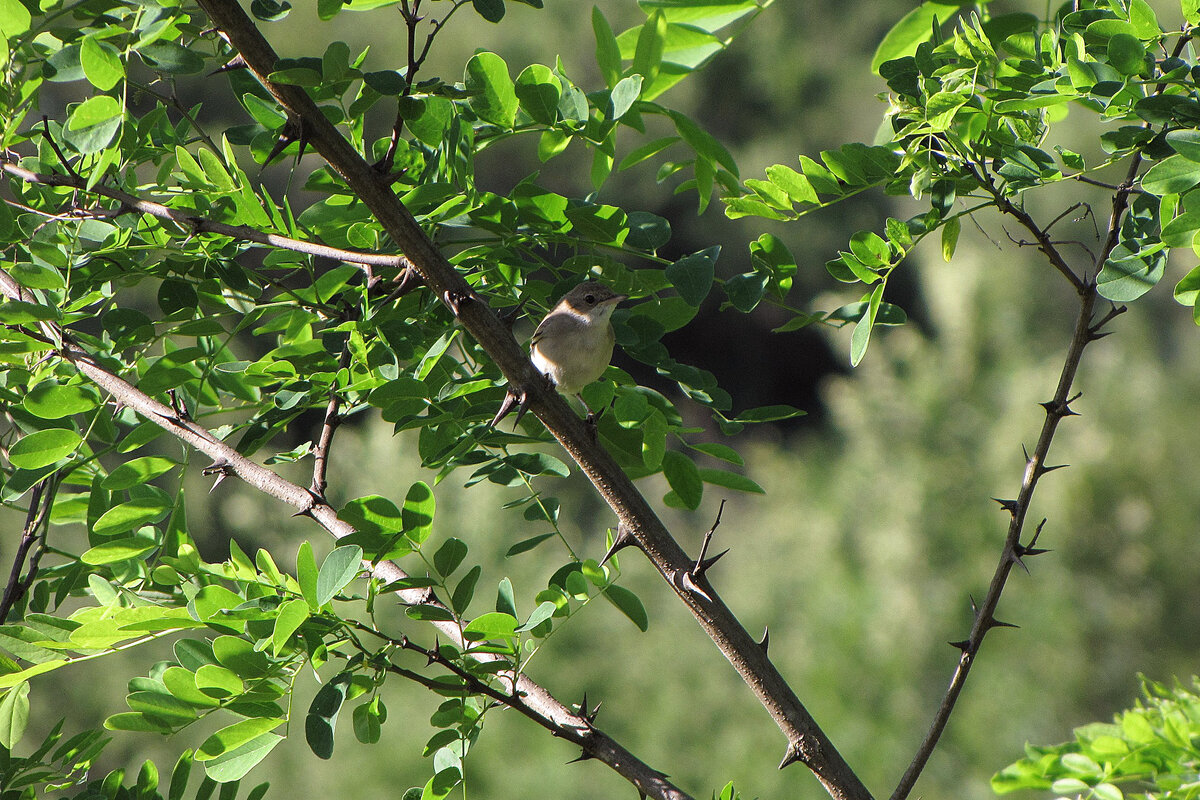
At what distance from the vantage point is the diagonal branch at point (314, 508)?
1.33m

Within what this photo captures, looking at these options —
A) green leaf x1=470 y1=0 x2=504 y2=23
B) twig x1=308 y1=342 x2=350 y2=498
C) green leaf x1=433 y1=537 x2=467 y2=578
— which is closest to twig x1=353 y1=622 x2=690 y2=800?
green leaf x1=433 y1=537 x2=467 y2=578

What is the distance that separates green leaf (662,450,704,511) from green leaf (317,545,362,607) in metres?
0.49

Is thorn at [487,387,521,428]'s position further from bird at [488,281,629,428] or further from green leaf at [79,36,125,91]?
green leaf at [79,36,125,91]

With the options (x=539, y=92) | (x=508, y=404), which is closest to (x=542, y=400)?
(x=508, y=404)

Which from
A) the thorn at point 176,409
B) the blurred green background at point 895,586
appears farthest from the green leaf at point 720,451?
the blurred green background at point 895,586

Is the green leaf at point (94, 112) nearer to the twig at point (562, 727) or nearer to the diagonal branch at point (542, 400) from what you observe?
the diagonal branch at point (542, 400)

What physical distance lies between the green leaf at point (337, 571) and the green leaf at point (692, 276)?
21.4 inches

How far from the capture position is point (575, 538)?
13547mm

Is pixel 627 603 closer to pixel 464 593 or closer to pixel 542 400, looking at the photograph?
pixel 464 593

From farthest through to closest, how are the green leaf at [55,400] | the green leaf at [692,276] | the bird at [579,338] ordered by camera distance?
the bird at [579,338], the green leaf at [55,400], the green leaf at [692,276]

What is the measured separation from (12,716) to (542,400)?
2.72 feet

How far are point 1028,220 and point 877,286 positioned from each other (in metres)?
0.20

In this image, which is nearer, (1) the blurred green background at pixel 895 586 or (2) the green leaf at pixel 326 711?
(2) the green leaf at pixel 326 711

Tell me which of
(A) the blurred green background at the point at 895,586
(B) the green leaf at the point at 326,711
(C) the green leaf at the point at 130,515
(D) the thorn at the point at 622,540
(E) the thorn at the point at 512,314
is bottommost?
(A) the blurred green background at the point at 895,586
